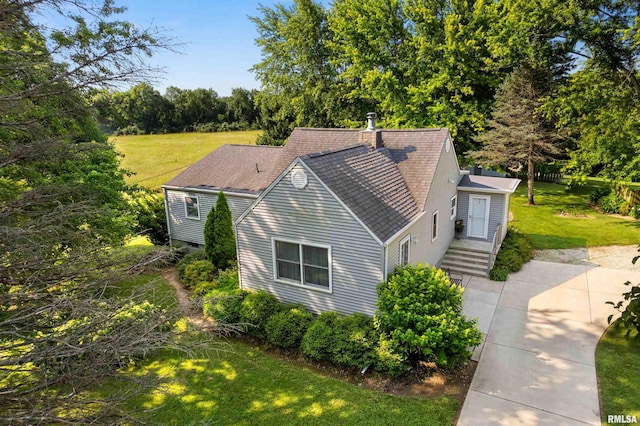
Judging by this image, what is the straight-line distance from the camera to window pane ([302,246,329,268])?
10969 millimetres

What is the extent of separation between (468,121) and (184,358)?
25.7 metres

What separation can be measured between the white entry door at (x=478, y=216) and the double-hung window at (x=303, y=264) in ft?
30.3

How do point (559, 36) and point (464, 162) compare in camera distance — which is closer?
point (559, 36)

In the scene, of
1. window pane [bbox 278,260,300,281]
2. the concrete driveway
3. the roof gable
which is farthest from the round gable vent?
the concrete driveway

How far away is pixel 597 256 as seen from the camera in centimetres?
1680

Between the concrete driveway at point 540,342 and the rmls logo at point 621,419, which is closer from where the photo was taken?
the rmls logo at point 621,419

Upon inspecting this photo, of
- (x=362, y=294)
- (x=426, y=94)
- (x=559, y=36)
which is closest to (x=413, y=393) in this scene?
(x=362, y=294)

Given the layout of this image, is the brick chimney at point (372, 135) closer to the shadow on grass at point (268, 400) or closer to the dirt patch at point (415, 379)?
the dirt patch at point (415, 379)

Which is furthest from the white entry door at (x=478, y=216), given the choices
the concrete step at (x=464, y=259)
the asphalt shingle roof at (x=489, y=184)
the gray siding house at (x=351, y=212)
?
the concrete step at (x=464, y=259)

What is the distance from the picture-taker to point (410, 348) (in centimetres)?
948

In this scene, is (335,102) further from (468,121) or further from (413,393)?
(413,393)

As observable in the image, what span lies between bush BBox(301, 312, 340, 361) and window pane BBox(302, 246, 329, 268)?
167cm

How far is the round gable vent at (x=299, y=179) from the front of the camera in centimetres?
1055

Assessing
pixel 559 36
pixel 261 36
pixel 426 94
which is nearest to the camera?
pixel 559 36
